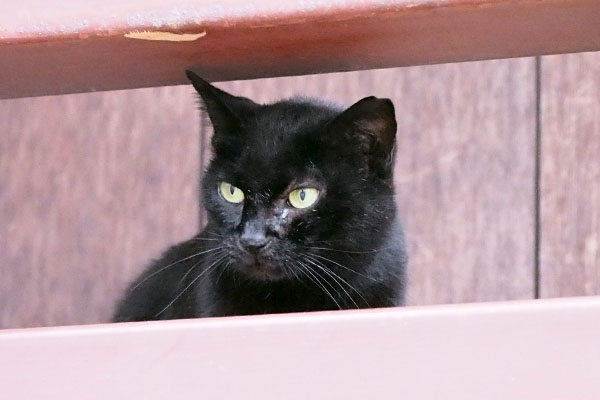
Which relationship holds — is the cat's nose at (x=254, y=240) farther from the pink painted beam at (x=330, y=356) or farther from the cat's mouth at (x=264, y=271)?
the pink painted beam at (x=330, y=356)

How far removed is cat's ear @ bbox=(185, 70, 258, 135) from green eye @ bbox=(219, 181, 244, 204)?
0.08 metres

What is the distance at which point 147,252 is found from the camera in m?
1.78

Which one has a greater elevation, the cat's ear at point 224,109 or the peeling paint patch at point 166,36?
the peeling paint patch at point 166,36

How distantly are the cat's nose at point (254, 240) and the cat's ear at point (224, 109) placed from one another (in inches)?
7.5

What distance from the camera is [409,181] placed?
5.63 feet

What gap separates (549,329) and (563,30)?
1.33 feet

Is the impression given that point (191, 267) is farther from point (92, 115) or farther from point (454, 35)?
point (454, 35)

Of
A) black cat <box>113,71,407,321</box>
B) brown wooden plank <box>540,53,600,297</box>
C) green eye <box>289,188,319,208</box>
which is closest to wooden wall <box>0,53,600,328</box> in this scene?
brown wooden plank <box>540,53,600,297</box>

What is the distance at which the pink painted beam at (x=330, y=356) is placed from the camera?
0.69 meters

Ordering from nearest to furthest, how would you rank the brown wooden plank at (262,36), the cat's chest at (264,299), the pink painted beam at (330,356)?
the pink painted beam at (330,356) < the brown wooden plank at (262,36) < the cat's chest at (264,299)

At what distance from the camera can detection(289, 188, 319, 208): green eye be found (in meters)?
1.17

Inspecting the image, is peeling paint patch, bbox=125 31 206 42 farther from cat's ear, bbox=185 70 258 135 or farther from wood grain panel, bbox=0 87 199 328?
wood grain panel, bbox=0 87 199 328

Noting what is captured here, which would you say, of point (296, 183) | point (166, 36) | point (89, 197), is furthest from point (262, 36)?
point (89, 197)

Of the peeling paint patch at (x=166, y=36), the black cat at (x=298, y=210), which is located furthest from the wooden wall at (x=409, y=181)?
the peeling paint patch at (x=166, y=36)
